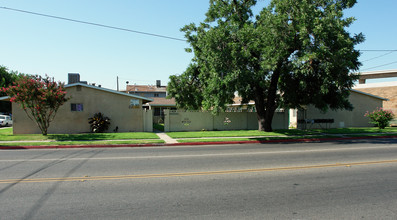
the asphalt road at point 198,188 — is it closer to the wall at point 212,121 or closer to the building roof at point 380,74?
the wall at point 212,121

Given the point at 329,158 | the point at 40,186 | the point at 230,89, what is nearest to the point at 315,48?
the point at 230,89

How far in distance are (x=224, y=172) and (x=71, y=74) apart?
21.5 metres

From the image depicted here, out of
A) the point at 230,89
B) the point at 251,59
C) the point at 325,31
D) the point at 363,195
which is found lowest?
the point at 363,195

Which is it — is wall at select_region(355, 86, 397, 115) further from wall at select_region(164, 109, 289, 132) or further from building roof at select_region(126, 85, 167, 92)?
building roof at select_region(126, 85, 167, 92)

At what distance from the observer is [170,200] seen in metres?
5.11

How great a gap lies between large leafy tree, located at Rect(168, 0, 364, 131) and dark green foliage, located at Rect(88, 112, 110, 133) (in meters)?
8.23

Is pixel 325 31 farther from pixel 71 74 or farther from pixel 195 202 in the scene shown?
pixel 71 74

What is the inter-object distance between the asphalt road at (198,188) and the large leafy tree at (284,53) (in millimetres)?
6963

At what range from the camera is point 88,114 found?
65.3ft

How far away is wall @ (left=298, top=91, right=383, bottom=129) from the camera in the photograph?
25891 millimetres

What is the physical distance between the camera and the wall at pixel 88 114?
18.7 metres

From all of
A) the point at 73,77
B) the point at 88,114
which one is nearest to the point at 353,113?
the point at 88,114

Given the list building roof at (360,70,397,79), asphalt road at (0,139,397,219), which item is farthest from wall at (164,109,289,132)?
building roof at (360,70,397,79)

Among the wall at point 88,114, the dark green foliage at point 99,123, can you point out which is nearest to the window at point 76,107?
the wall at point 88,114
